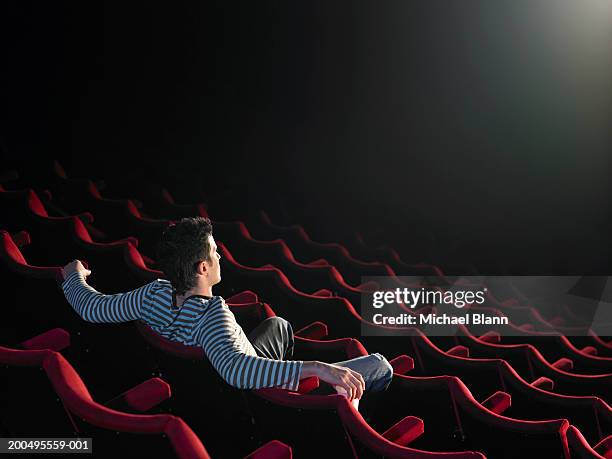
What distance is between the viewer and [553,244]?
3.62 feet

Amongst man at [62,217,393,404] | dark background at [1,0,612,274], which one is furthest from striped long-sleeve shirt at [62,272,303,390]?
dark background at [1,0,612,274]

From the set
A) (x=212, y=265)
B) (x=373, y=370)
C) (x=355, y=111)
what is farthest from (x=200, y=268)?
(x=355, y=111)

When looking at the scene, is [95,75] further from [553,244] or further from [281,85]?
[553,244]

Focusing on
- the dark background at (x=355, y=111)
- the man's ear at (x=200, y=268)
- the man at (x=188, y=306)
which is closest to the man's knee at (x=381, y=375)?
the man at (x=188, y=306)

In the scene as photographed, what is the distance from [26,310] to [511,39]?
931 millimetres

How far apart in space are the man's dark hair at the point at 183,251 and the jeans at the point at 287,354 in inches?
2.3

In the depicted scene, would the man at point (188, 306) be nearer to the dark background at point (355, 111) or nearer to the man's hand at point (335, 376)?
the man's hand at point (335, 376)

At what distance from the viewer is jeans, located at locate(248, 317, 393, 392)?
1.22 feet

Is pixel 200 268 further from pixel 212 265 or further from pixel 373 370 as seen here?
pixel 373 370

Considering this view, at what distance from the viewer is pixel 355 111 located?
1.07 m

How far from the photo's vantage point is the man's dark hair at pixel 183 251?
0.36m

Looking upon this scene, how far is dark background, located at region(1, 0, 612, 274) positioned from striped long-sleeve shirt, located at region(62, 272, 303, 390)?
52 centimetres

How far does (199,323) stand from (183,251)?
0.13ft

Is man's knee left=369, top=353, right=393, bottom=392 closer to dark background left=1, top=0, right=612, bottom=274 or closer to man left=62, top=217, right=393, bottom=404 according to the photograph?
man left=62, top=217, right=393, bottom=404
